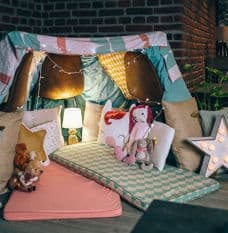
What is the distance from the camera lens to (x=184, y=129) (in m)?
3.01

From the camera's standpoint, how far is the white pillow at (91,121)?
3.57 metres

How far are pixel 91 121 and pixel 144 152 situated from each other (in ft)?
2.82

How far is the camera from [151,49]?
3219 mm

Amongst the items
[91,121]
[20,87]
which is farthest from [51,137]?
[20,87]

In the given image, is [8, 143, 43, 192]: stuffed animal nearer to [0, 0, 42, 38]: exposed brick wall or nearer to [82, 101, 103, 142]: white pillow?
[82, 101, 103, 142]: white pillow

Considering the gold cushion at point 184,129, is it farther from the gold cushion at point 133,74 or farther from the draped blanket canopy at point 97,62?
the gold cushion at point 133,74

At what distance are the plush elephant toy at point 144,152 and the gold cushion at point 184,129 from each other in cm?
22

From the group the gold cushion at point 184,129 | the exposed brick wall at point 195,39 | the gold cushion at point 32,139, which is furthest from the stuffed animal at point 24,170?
the exposed brick wall at point 195,39

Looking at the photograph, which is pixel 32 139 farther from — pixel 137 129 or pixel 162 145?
pixel 162 145

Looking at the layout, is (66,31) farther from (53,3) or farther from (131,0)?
(131,0)

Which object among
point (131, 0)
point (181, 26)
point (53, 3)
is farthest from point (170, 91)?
point (53, 3)

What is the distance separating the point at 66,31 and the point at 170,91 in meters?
1.58

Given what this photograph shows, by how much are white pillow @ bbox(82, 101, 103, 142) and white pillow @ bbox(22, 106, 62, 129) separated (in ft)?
1.01

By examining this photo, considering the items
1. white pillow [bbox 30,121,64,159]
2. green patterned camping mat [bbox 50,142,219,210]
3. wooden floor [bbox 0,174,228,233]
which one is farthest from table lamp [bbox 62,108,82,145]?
wooden floor [bbox 0,174,228,233]
